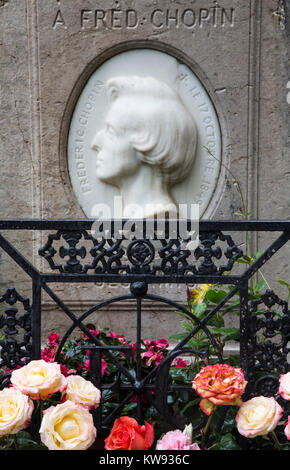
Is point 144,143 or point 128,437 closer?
point 128,437

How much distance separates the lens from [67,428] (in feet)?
4.31

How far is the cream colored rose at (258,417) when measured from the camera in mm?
1345

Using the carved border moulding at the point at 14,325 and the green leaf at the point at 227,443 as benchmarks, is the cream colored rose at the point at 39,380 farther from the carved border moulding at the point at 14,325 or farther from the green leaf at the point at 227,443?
the green leaf at the point at 227,443

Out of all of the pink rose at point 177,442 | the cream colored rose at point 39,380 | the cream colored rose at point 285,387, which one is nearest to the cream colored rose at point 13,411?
the cream colored rose at point 39,380

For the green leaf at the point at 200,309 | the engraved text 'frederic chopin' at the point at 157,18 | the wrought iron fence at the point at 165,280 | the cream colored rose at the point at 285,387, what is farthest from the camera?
the engraved text 'frederic chopin' at the point at 157,18

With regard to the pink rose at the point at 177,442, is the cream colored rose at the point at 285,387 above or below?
above

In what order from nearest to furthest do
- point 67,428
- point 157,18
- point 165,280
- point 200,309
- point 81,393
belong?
1. point 67,428
2. point 81,393
3. point 165,280
4. point 200,309
5. point 157,18

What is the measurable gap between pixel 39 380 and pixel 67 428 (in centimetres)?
15

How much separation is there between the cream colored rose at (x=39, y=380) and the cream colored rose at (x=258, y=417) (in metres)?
0.48

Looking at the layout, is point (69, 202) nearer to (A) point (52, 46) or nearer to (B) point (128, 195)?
(B) point (128, 195)

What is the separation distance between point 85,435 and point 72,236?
61 centimetres

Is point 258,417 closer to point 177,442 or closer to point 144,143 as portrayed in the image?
point 177,442

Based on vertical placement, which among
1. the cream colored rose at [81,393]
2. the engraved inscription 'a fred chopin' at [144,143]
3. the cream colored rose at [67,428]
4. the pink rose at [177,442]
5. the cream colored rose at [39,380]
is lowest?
the pink rose at [177,442]

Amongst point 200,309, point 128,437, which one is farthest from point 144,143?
point 128,437
